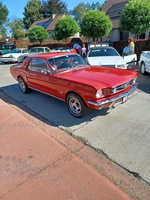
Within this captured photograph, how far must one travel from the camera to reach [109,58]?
24.1 ft

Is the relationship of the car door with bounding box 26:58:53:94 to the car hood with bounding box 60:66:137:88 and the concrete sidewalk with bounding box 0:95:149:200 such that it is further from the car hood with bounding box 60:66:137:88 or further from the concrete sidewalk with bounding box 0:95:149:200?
the concrete sidewalk with bounding box 0:95:149:200

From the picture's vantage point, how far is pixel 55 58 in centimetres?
465

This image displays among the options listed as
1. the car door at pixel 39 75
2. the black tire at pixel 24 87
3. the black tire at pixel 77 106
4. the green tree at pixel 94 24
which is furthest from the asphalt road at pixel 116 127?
the green tree at pixel 94 24

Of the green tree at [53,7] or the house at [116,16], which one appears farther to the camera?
the green tree at [53,7]

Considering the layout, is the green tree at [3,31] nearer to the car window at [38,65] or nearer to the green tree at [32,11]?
the green tree at [32,11]

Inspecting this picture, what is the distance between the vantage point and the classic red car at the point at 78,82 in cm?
347

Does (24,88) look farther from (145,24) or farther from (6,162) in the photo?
(145,24)

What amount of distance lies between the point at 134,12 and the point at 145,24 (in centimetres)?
122

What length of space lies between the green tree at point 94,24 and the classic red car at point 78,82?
1165 cm

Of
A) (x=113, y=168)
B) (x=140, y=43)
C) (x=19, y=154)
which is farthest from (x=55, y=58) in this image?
(x=140, y=43)

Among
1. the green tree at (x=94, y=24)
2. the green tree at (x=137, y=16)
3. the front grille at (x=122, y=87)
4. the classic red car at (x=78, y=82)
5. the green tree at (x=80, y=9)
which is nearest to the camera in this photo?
the classic red car at (x=78, y=82)

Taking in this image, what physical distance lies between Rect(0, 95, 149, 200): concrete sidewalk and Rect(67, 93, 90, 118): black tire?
68 cm

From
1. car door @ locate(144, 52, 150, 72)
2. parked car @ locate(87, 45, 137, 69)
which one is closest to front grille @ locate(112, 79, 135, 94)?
parked car @ locate(87, 45, 137, 69)

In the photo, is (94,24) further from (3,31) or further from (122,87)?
(3,31)
